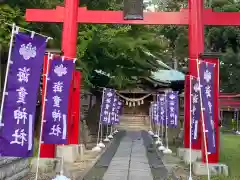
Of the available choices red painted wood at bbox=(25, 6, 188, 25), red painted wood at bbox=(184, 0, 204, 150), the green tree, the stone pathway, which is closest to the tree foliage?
the green tree

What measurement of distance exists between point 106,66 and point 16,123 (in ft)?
44.6

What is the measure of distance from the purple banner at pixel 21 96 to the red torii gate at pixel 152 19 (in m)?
5.61

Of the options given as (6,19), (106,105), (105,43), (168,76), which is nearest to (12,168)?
(6,19)

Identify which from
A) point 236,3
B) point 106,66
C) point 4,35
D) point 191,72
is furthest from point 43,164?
point 236,3

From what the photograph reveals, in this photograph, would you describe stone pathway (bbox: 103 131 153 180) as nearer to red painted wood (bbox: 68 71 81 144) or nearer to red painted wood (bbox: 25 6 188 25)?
red painted wood (bbox: 68 71 81 144)

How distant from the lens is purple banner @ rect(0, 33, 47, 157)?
5773 millimetres

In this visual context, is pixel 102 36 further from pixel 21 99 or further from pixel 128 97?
pixel 128 97

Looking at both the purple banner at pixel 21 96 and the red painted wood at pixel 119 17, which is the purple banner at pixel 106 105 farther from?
the purple banner at pixel 21 96

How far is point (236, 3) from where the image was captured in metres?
30.5

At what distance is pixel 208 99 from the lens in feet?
30.0

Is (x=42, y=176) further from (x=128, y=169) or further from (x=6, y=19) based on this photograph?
(x=6, y=19)

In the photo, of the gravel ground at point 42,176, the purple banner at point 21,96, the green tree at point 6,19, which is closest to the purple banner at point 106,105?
the green tree at point 6,19

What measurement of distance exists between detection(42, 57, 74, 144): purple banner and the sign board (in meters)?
4.03

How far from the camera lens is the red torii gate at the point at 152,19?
39.5 ft
